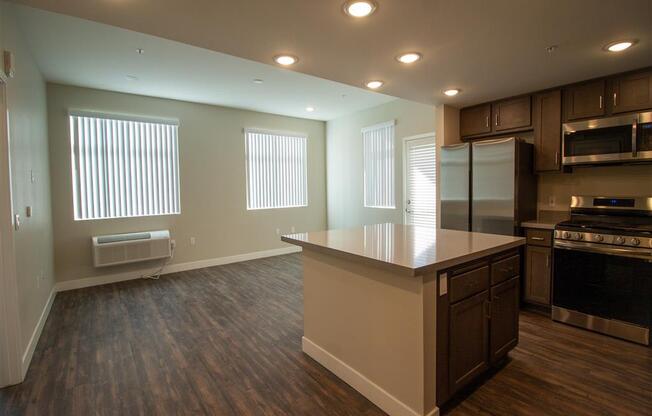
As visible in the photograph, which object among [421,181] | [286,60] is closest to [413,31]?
[286,60]

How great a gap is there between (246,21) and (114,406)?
2585 millimetres

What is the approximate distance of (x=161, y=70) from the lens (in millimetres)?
3891

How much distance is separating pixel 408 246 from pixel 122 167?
4.55 meters

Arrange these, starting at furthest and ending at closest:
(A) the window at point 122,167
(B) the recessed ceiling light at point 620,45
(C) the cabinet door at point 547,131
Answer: (A) the window at point 122,167 < (C) the cabinet door at point 547,131 < (B) the recessed ceiling light at point 620,45

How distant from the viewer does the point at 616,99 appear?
10.1ft

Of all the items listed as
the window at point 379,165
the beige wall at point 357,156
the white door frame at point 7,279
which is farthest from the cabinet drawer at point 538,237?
the white door frame at point 7,279

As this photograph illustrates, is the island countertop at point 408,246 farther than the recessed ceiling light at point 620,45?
No

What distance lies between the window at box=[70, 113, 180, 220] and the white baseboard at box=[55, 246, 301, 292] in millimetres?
874

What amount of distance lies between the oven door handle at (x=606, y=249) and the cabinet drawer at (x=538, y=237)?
0.47ft

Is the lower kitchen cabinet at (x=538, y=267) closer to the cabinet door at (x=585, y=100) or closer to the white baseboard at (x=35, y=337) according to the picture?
the cabinet door at (x=585, y=100)

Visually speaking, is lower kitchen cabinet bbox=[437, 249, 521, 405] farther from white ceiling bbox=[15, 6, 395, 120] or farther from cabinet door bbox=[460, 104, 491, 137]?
white ceiling bbox=[15, 6, 395, 120]

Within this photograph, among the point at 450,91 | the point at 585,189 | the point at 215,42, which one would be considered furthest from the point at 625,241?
the point at 215,42

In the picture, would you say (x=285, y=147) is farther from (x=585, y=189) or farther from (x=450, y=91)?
(x=585, y=189)

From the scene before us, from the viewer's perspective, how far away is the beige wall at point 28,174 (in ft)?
8.21
